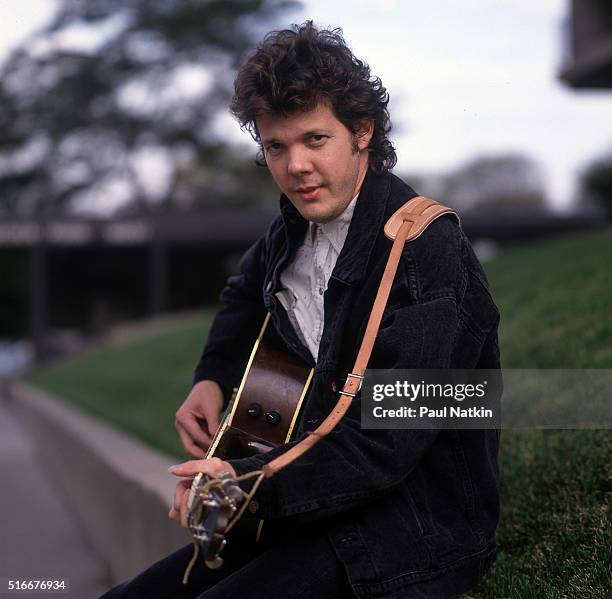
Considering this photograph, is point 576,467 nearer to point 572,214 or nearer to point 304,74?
point 304,74

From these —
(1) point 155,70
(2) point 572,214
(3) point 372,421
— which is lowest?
(2) point 572,214

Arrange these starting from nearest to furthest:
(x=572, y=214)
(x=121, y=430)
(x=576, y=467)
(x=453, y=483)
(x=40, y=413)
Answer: (x=453, y=483) → (x=576, y=467) → (x=121, y=430) → (x=40, y=413) → (x=572, y=214)

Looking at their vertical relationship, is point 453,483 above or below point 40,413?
above

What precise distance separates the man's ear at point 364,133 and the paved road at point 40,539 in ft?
9.93

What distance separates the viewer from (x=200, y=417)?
2613 millimetres

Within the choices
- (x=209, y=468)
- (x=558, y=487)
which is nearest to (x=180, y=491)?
(x=209, y=468)

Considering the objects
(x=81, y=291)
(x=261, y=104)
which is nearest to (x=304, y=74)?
(x=261, y=104)

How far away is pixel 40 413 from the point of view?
36.1 ft

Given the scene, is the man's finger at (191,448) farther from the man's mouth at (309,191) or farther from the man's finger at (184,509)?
the man's mouth at (309,191)

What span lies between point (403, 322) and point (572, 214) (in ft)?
87.2

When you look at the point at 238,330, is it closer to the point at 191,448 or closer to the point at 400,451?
the point at 191,448

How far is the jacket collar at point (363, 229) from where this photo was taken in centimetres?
210

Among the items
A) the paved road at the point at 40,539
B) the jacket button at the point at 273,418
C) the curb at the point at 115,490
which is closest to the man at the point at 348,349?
the jacket button at the point at 273,418

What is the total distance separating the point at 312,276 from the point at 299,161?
0.34m
